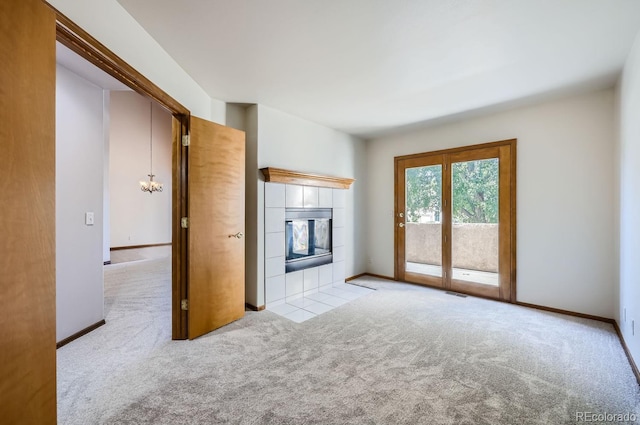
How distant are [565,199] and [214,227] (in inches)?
153

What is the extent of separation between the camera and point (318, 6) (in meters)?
1.79

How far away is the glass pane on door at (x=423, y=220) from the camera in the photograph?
431 centimetres

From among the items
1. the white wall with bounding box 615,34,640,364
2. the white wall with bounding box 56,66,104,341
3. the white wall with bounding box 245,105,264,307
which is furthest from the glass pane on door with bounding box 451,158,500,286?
the white wall with bounding box 56,66,104,341

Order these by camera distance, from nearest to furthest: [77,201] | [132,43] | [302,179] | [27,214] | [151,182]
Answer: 1. [27,214]
2. [132,43]
3. [77,201]
4. [302,179]
5. [151,182]

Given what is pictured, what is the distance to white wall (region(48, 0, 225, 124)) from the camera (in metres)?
1.52

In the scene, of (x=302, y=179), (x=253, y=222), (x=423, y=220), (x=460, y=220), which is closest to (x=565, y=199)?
(x=460, y=220)

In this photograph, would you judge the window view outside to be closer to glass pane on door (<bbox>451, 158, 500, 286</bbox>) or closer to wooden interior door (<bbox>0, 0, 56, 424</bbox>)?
glass pane on door (<bbox>451, 158, 500, 286</bbox>)

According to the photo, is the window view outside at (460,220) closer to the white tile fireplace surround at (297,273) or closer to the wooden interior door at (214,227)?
the white tile fireplace surround at (297,273)

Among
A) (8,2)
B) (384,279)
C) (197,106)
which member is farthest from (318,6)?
(384,279)

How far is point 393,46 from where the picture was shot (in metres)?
2.21

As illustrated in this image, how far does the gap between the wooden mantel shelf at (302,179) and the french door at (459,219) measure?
3.35 feet

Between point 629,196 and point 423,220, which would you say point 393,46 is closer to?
point 629,196

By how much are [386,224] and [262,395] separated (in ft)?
11.8

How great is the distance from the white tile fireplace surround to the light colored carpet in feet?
1.02
